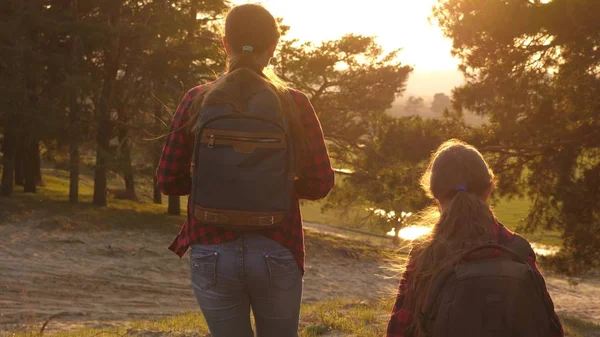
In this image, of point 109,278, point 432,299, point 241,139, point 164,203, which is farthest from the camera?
point 164,203

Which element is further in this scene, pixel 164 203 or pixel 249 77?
pixel 164 203

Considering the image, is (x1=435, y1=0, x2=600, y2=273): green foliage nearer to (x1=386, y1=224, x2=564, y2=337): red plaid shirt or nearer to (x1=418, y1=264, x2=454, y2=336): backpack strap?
(x1=386, y1=224, x2=564, y2=337): red plaid shirt

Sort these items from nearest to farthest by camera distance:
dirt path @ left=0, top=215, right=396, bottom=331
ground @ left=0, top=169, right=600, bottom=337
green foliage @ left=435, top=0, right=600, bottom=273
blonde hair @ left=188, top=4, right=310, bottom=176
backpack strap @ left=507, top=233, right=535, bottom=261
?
backpack strap @ left=507, top=233, right=535, bottom=261 < blonde hair @ left=188, top=4, right=310, bottom=176 < ground @ left=0, top=169, right=600, bottom=337 < dirt path @ left=0, top=215, right=396, bottom=331 < green foliage @ left=435, top=0, right=600, bottom=273

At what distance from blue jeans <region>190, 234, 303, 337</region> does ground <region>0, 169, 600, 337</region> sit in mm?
3914

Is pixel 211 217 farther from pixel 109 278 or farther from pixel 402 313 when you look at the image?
pixel 109 278

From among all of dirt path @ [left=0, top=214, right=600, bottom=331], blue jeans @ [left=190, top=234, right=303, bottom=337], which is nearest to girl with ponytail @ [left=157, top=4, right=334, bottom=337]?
blue jeans @ [left=190, top=234, right=303, bottom=337]

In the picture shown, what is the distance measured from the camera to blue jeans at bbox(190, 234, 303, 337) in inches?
88.2

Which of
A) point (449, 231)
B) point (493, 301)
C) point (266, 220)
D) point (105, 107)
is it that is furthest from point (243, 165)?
point (105, 107)

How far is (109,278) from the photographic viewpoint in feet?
48.5

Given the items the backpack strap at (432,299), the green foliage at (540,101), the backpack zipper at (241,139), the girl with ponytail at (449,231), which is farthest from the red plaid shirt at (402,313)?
the green foliage at (540,101)

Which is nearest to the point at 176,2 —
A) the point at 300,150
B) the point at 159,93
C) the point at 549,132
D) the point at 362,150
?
the point at 159,93

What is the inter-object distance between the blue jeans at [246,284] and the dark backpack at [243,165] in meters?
0.09

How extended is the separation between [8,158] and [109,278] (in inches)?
439

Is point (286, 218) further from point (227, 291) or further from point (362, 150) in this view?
point (362, 150)
